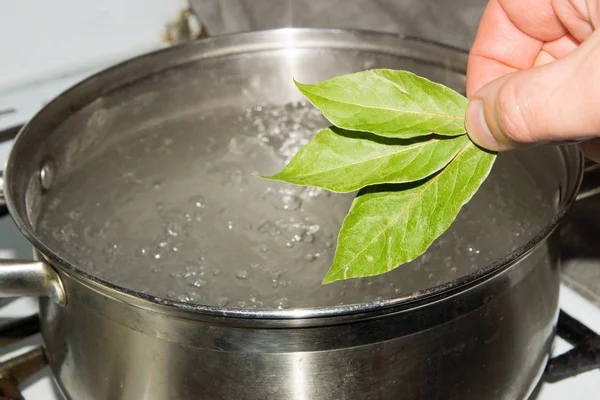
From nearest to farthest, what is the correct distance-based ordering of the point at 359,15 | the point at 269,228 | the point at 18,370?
the point at 18,370 < the point at 269,228 < the point at 359,15

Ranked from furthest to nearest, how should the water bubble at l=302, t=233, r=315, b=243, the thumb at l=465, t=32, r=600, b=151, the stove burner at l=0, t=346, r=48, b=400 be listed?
1. the water bubble at l=302, t=233, r=315, b=243
2. the stove burner at l=0, t=346, r=48, b=400
3. the thumb at l=465, t=32, r=600, b=151

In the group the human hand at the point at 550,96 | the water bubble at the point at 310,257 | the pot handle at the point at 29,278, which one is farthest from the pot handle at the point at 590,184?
the pot handle at the point at 29,278

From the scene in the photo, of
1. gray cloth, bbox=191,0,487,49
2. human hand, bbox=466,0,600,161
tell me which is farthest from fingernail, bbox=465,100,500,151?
gray cloth, bbox=191,0,487,49

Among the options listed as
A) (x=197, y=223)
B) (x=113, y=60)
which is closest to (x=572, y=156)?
(x=197, y=223)

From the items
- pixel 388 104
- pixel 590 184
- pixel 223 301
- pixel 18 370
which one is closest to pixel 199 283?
pixel 223 301

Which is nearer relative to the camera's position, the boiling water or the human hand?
the human hand

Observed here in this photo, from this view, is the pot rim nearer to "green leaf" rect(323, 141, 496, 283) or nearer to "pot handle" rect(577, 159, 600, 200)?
"green leaf" rect(323, 141, 496, 283)

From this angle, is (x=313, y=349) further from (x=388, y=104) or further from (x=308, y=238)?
(x=308, y=238)
